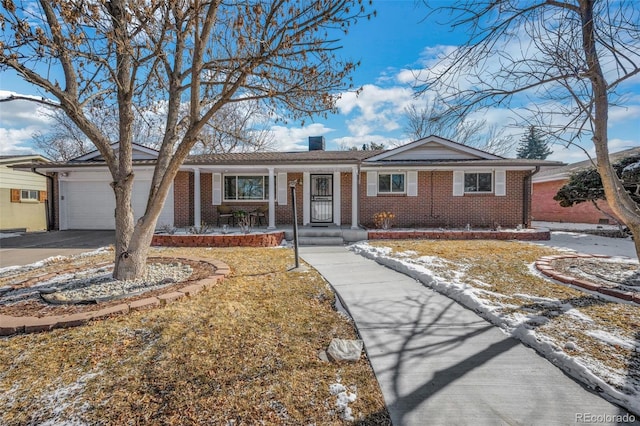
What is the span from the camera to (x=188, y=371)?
2.33 metres

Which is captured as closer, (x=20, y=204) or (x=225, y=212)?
(x=225, y=212)

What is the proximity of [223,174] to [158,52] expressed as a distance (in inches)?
313

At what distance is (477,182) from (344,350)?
36.2 feet

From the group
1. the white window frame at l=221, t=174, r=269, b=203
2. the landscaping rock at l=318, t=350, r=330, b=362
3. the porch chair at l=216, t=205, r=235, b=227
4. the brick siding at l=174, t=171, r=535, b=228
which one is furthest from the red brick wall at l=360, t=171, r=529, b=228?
the landscaping rock at l=318, t=350, r=330, b=362

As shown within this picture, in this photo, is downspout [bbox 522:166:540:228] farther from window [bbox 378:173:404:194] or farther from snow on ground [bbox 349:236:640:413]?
snow on ground [bbox 349:236:640:413]

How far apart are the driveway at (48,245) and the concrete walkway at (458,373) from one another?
7955 millimetres

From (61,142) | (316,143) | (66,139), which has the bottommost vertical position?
(316,143)

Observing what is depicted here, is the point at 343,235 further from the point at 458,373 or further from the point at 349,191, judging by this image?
the point at 458,373

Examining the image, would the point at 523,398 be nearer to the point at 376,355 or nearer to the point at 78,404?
the point at 376,355

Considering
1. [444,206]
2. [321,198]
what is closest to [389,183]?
[444,206]

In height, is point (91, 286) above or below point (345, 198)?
below

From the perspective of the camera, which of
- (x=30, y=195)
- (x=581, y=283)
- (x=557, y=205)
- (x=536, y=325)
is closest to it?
(x=536, y=325)

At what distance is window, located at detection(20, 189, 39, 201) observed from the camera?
1558 centimetres

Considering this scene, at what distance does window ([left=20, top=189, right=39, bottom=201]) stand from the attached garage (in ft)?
20.7
